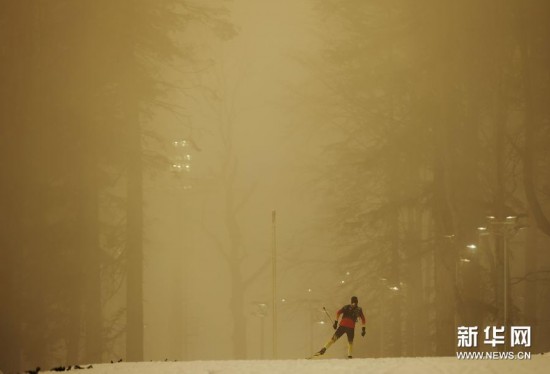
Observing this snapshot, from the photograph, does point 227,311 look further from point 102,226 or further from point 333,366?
point 333,366

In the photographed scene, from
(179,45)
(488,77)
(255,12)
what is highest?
(255,12)

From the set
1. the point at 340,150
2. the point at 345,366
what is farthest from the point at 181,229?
the point at 345,366

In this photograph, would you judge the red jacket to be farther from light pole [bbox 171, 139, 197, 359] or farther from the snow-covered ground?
light pole [bbox 171, 139, 197, 359]

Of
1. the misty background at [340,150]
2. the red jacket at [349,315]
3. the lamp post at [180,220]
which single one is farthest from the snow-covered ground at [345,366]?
the lamp post at [180,220]

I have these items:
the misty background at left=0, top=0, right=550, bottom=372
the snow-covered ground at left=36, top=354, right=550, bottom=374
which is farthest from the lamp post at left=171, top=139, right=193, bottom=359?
the snow-covered ground at left=36, top=354, right=550, bottom=374

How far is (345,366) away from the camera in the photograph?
8969mm

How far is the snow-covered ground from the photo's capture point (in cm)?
859

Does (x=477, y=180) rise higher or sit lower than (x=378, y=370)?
higher

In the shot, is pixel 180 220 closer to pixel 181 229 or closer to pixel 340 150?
pixel 181 229

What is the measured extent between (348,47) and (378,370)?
598 inches

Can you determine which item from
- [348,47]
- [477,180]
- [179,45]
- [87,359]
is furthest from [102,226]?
[477,180]

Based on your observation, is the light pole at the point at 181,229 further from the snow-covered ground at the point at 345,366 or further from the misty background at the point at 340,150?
the snow-covered ground at the point at 345,366

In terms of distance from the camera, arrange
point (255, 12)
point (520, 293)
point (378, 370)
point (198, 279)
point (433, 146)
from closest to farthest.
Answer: point (378, 370), point (433, 146), point (520, 293), point (198, 279), point (255, 12)

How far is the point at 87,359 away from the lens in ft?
62.4
